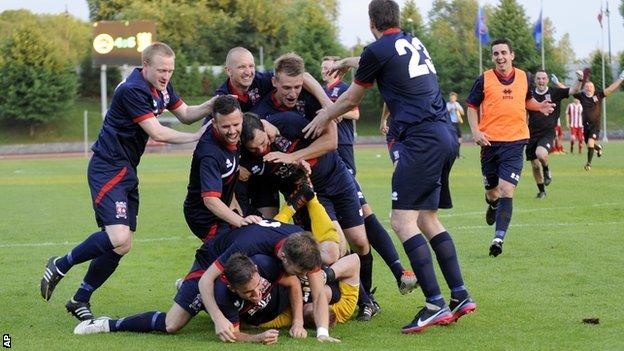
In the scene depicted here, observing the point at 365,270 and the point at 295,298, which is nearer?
the point at 295,298

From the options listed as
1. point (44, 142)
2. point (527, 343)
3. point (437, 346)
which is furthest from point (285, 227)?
point (44, 142)

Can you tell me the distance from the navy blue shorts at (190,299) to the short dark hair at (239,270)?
0.53m

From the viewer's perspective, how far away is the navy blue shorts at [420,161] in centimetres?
780

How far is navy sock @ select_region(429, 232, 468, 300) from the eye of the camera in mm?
7957

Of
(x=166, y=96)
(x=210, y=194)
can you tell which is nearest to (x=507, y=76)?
(x=166, y=96)

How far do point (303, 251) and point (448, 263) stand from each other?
1.43 meters

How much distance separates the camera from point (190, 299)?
7.54 m

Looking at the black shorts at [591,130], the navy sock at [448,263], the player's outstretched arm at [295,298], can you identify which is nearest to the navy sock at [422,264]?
the navy sock at [448,263]

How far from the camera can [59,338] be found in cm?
750

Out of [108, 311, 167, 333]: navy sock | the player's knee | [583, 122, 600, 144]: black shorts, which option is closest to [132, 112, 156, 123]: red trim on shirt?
[108, 311, 167, 333]: navy sock

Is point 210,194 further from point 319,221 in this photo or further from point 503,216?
point 503,216

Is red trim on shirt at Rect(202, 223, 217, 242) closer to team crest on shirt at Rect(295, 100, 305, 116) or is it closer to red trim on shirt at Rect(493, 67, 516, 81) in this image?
team crest on shirt at Rect(295, 100, 305, 116)

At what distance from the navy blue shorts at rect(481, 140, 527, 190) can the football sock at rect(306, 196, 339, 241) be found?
14.4 feet

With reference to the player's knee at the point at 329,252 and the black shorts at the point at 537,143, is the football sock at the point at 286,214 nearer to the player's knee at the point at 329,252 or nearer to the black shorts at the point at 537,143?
the player's knee at the point at 329,252
